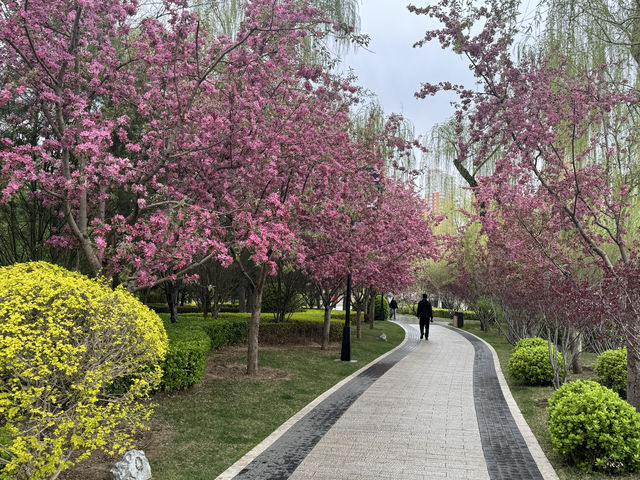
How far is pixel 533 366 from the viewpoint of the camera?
12.0 m

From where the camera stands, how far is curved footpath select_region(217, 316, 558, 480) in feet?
20.3

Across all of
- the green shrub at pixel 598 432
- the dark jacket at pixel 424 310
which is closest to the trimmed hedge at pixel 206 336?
the dark jacket at pixel 424 310

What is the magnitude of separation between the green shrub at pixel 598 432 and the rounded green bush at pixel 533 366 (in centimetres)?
532

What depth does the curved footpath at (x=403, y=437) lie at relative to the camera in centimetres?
620

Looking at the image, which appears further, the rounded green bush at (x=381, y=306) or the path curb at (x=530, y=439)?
the rounded green bush at (x=381, y=306)

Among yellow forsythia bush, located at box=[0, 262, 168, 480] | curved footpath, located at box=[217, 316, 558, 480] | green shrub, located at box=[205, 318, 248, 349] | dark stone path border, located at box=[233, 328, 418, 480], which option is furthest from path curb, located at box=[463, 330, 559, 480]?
green shrub, located at box=[205, 318, 248, 349]

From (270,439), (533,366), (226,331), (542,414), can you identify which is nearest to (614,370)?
(533,366)

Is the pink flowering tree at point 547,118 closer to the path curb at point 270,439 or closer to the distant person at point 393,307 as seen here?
the path curb at point 270,439

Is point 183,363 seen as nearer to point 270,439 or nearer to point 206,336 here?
point 206,336

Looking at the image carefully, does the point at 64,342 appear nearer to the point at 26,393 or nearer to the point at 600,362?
the point at 26,393

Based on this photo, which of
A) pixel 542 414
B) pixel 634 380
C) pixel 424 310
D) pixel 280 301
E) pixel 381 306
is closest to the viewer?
pixel 634 380

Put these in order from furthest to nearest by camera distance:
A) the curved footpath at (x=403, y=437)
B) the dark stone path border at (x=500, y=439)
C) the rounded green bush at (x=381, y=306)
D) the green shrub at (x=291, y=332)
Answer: the rounded green bush at (x=381, y=306) < the green shrub at (x=291, y=332) < the dark stone path border at (x=500, y=439) < the curved footpath at (x=403, y=437)

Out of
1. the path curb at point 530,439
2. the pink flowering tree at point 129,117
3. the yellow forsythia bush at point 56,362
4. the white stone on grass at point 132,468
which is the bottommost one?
the path curb at point 530,439

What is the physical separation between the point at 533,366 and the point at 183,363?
798 centimetres
